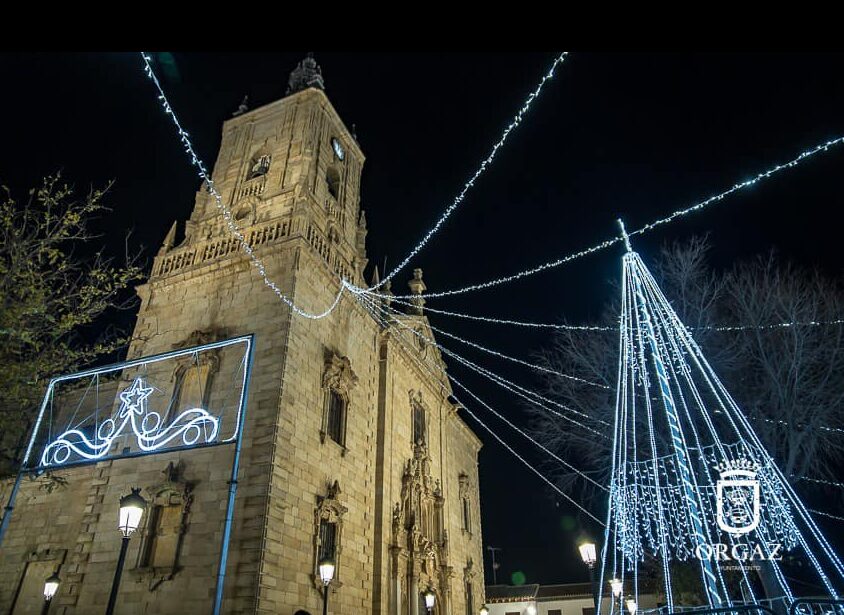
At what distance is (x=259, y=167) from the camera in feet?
70.7

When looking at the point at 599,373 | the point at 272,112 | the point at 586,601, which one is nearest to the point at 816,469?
the point at 599,373

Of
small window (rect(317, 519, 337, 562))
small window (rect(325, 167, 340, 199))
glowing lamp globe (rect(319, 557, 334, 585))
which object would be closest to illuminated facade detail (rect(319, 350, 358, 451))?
small window (rect(317, 519, 337, 562))

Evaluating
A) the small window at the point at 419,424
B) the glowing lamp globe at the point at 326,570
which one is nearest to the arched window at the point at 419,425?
the small window at the point at 419,424

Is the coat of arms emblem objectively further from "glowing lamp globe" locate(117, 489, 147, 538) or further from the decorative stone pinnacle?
the decorative stone pinnacle

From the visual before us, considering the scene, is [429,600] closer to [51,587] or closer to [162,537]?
[162,537]

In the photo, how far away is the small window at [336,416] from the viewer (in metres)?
16.4

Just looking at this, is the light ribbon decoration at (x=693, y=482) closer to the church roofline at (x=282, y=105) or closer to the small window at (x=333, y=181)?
the small window at (x=333, y=181)

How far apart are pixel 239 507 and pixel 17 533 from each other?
887 centimetres

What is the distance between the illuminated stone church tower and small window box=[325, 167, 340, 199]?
59 millimetres

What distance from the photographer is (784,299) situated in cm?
1522

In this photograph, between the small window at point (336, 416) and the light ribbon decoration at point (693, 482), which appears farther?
the small window at point (336, 416)

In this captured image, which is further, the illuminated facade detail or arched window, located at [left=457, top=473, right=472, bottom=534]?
arched window, located at [left=457, top=473, right=472, bottom=534]

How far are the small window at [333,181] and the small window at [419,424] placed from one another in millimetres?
9884

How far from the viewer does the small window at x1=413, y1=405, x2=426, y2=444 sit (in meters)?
23.1
